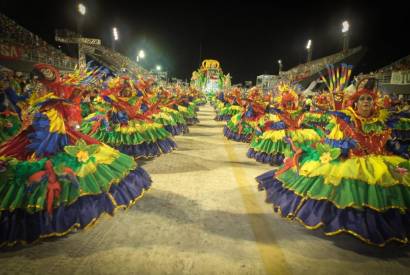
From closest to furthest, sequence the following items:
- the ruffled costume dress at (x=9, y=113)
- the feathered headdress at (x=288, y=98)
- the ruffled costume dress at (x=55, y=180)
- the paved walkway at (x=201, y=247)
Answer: the paved walkway at (x=201, y=247), the ruffled costume dress at (x=55, y=180), the ruffled costume dress at (x=9, y=113), the feathered headdress at (x=288, y=98)

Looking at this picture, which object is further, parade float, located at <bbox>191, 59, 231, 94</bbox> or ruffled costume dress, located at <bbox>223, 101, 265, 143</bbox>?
parade float, located at <bbox>191, 59, 231, 94</bbox>

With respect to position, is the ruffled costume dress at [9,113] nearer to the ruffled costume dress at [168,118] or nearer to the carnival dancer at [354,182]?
the ruffled costume dress at [168,118]

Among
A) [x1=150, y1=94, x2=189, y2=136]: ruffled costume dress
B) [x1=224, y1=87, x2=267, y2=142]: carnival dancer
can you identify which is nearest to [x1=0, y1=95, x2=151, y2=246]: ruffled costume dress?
[x1=150, y1=94, x2=189, y2=136]: ruffled costume dress

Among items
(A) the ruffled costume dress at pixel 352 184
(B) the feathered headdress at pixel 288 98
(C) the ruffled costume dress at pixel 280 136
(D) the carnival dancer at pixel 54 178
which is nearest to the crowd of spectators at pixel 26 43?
(C) the ruffled costume dress at pixel 280 136

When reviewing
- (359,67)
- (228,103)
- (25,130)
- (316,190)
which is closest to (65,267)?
(25,130)

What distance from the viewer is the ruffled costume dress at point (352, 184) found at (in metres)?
3.27

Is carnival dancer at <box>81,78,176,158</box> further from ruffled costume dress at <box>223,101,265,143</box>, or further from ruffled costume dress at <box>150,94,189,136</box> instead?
ruffled costume dress at <box>223,101,265,143</box>

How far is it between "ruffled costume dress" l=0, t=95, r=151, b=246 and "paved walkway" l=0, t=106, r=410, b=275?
0.82 feet

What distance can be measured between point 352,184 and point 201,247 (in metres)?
1.92

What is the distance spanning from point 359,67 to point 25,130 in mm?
35816

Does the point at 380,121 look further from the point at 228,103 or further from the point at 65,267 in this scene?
the point at 228,103

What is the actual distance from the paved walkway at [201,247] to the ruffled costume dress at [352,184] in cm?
23

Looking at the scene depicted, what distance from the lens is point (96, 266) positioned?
2.96 meters

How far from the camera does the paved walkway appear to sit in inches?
117
